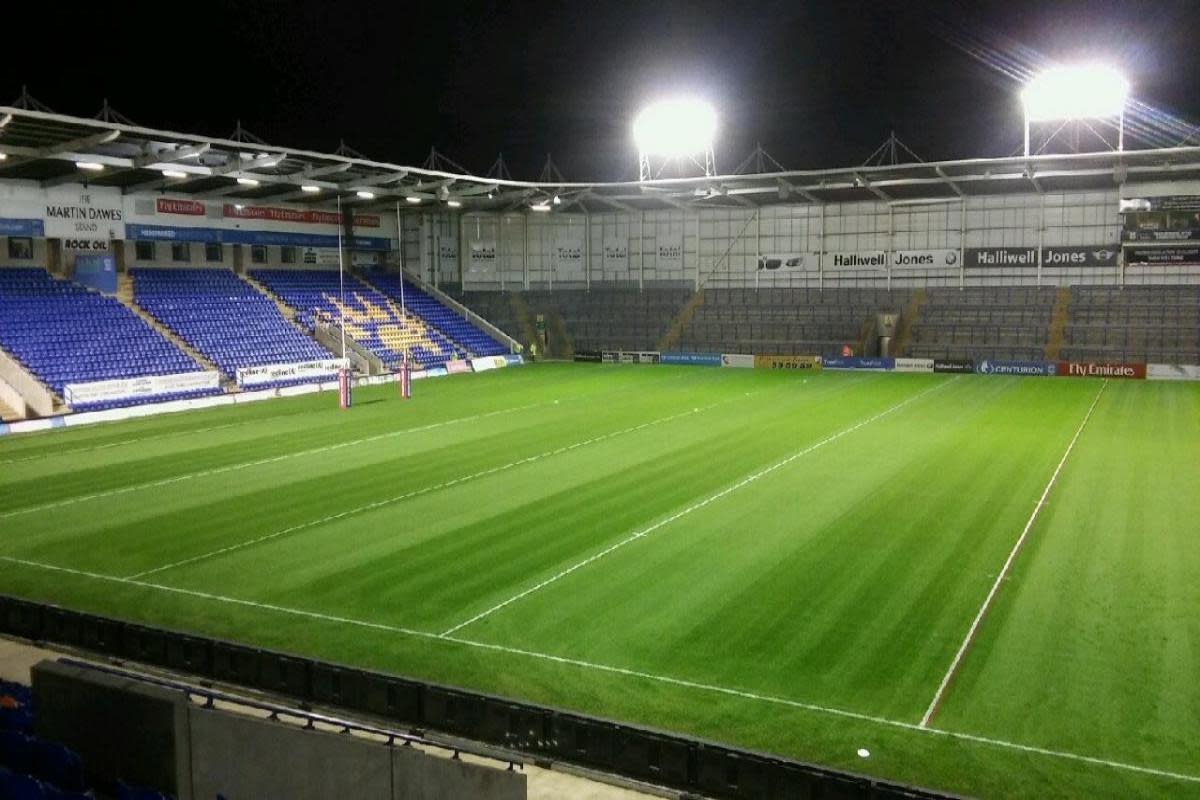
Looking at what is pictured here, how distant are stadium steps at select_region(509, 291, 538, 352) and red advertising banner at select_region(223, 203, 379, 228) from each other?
825 centimetres

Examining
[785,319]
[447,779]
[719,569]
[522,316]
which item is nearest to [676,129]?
[785,319]

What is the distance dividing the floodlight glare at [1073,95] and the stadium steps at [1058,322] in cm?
821

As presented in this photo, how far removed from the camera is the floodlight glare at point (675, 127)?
143ft

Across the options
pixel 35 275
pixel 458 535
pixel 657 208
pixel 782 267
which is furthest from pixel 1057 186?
pixel 35 275

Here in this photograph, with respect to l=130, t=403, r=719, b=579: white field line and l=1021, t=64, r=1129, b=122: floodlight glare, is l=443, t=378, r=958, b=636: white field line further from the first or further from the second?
l=1021, t=64, r=1129, b=122: floodlight glare

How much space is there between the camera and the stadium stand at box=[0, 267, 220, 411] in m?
29.3

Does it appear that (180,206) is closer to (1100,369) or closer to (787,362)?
(787,362)

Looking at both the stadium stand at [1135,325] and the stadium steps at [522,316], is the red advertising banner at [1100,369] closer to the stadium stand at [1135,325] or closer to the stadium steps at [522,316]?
the stadium stand at [1135,325]

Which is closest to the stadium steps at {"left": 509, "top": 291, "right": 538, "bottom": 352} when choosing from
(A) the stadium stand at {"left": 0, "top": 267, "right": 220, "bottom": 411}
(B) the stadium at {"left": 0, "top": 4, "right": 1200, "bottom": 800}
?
(B) the stadium at {"left": 0, "top": 4, "right": 1200, "bottom": 800}

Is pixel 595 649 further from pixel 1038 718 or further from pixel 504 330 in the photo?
pixel 504 330

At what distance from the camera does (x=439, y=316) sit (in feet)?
156

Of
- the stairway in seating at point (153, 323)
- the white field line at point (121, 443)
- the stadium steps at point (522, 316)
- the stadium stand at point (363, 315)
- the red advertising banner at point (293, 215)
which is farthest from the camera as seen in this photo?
the stadium steps at point (522, 316)

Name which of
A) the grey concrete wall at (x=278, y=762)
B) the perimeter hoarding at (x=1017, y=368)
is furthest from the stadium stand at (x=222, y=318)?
the grey concrete wall at (x=278, y=762)

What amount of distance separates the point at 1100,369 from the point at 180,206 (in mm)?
36609
